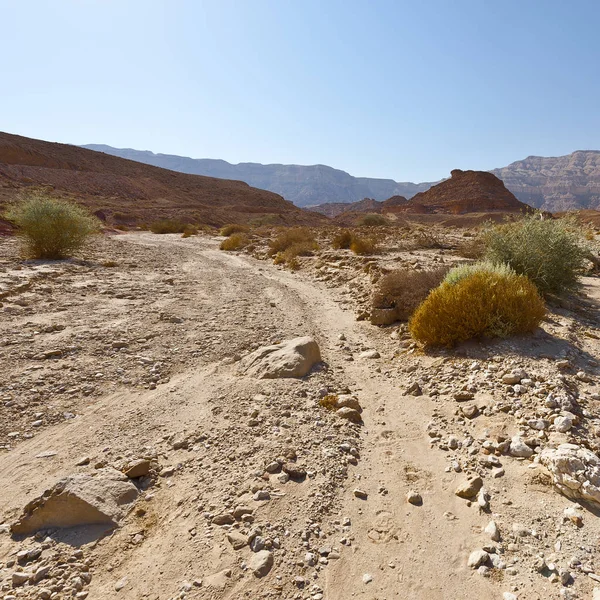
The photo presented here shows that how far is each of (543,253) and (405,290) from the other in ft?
9.05

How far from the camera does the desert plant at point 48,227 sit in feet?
39.0

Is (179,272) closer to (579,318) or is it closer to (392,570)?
(579,318)

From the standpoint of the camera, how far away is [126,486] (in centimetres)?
279

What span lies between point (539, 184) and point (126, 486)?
18745 cm

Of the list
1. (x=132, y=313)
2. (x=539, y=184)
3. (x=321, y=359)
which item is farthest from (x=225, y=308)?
(x=539, y=184)

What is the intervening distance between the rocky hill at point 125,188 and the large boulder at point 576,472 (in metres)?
35.3

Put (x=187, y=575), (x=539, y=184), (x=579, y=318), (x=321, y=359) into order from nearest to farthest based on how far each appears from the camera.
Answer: (x=187, y=575) < (x=321, y=359) < (x=579, y=318) < (x=539, y=184)

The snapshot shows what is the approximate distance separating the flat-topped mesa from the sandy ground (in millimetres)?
67110

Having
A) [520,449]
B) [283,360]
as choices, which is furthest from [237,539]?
[283,360]

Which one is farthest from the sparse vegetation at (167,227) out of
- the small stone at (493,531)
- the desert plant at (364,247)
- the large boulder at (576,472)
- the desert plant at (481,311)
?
the small stone at (493,531)

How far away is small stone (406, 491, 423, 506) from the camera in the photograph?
108 inches

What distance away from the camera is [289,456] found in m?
3.16

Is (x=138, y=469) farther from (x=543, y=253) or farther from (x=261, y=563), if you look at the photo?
(x=543, y=253)

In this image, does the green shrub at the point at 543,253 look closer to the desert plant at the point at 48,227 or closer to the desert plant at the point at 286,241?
the desert plant at the point at 286,241
